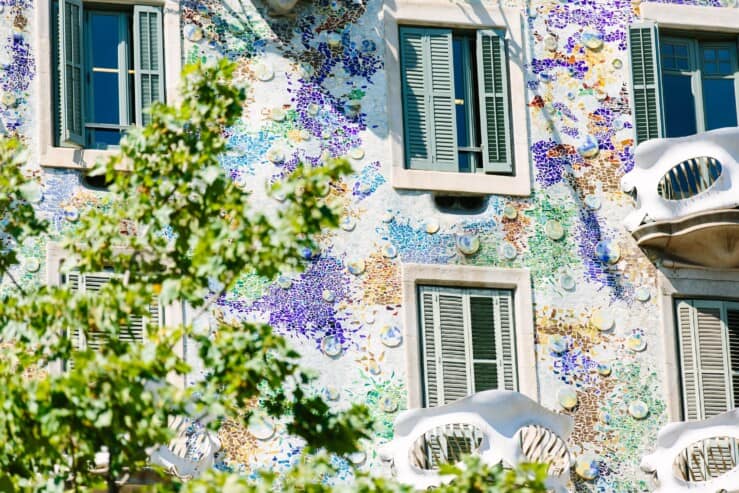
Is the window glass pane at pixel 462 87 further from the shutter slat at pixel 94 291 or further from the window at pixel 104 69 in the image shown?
the shutter slat at pixel 94 291

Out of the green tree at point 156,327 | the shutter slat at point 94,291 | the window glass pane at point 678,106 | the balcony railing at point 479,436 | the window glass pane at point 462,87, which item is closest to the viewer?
the green tree at point 156,327

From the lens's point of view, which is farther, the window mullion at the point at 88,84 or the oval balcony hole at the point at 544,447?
the window mullion at the point at 88,84

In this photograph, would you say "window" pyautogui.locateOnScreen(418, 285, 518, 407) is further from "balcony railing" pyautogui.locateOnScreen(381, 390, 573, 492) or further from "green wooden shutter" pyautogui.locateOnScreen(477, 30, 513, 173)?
"green wooden shutter" pyautogui.locateOnScreen(477, 30, 513, 173)

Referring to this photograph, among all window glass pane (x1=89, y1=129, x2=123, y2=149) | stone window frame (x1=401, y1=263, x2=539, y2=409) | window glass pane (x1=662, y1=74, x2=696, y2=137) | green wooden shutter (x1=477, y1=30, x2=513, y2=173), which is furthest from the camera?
window glass pane (x1=662, y1=74, x2=696, y2=137)

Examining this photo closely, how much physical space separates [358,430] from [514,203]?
6474 mm

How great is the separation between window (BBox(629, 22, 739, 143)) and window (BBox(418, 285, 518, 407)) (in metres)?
2.62

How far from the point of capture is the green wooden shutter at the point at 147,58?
2892cm

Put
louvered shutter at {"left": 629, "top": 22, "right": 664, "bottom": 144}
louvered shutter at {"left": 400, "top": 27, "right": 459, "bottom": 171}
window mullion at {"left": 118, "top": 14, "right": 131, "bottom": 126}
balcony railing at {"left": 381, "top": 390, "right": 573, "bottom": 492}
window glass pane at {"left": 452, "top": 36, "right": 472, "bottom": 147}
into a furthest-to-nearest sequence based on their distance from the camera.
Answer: louvered shutter at {"left": 629, "top": 22, "right": 664, "bottom": 144} < window glass pane at {"left": 452, "top": 36, "right": 472, "bottom": 147} < louvered shutter at {"left": 400, "top": 27, "right": 459, "bottom": 171} < window mullion at {"left": 118, "top": 14, "right": 131, "bottom": 126} < balcony railing at {"left": 381, "top": 390, "right": 573, "bottom": 492}

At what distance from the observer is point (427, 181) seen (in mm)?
29172

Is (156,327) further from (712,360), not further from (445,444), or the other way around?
(712,360)

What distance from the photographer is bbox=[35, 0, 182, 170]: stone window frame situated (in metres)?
28.3

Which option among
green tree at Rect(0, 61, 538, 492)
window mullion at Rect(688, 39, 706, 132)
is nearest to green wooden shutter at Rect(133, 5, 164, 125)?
green tree at Rect(0, 61, 538, 492)

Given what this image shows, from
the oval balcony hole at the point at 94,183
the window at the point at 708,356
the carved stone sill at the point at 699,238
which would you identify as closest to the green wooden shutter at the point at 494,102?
the carved stone sill at the point at 699,238

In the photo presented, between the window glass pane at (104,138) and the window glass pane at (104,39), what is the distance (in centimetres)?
73
